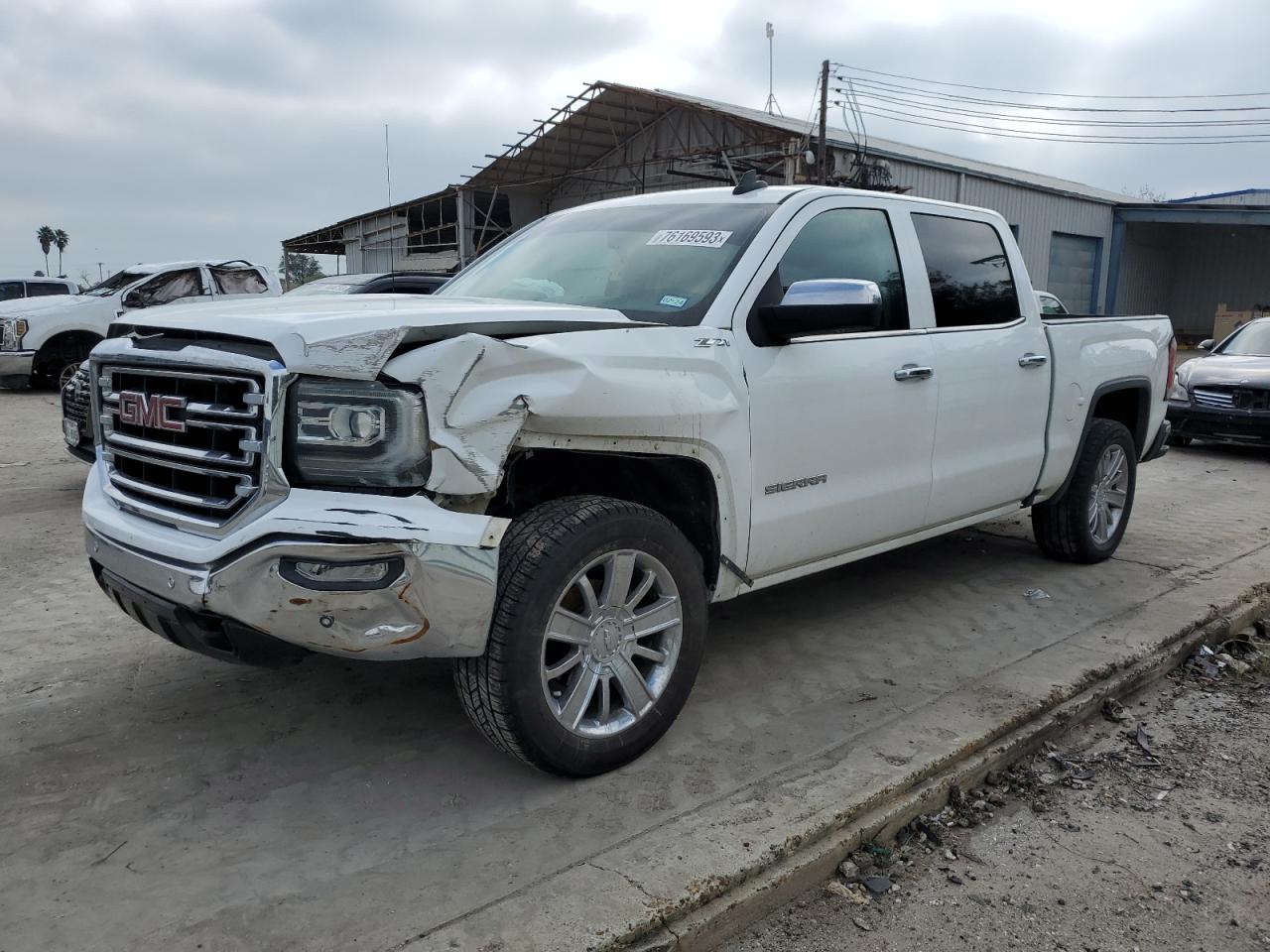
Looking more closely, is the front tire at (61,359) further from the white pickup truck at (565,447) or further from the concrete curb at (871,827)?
the concrete curb at (871,827)

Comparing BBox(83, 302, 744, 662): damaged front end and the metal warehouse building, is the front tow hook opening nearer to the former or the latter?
BBox(83, 302, 744, 662): damaged front end

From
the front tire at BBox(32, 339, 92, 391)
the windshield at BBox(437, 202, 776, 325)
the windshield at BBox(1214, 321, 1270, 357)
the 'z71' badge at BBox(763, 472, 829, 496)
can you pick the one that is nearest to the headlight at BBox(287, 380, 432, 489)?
the windshield at BBox(437, 202, 776, 325)

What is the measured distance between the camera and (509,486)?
3.13 meters

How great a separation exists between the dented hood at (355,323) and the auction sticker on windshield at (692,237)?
58cm

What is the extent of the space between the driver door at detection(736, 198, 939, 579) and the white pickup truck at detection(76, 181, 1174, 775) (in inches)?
0.5

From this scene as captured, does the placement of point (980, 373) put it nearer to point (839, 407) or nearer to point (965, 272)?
point (965, 272)

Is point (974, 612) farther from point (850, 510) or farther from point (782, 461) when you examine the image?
point (782, 461)

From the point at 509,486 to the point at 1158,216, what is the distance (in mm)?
29287

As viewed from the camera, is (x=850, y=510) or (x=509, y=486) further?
(x=850, y=510)

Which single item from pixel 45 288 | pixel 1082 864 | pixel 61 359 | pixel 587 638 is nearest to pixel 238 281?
pixel 61 359

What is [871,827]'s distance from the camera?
2.95 m

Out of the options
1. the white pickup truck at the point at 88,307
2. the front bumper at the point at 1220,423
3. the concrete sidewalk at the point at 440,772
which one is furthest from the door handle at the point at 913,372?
the white pickup truck at the point at 88,307

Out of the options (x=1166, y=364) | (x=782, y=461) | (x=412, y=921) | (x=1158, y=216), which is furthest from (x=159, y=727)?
(x=1158, y=216)

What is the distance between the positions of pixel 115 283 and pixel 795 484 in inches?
554
